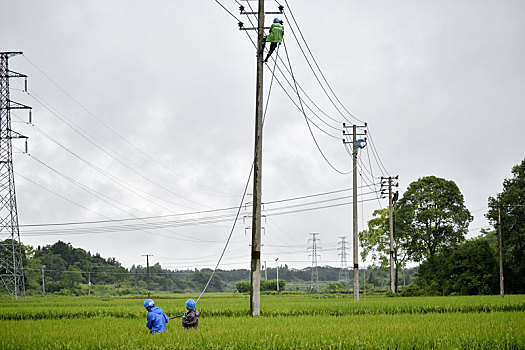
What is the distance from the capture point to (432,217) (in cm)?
5228

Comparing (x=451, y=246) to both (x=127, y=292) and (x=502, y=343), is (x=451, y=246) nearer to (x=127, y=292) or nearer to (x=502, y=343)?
(x=502, y=343)

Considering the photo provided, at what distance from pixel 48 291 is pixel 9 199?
41241mm

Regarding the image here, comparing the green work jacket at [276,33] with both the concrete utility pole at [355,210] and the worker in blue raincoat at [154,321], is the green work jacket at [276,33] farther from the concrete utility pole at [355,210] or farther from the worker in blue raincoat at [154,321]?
the concrete utility pole at [355,210]

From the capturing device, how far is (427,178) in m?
54.2

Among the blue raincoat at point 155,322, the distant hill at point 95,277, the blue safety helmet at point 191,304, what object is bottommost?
the distant hill at point 95,277

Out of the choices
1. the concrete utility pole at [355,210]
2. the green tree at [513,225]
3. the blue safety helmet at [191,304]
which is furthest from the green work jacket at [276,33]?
the green tree at [513,225]

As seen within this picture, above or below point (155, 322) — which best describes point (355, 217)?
above

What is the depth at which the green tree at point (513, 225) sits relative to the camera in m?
44.2

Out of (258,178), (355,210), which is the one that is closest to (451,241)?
(355,210)

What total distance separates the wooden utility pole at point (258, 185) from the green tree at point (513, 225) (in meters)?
30.7

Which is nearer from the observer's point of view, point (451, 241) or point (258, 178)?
point (258, 178)

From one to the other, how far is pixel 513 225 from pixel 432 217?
29.0 feet

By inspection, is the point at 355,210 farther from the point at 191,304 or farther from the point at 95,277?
the point at 95,277

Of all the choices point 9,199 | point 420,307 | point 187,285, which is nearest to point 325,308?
point 420,307
